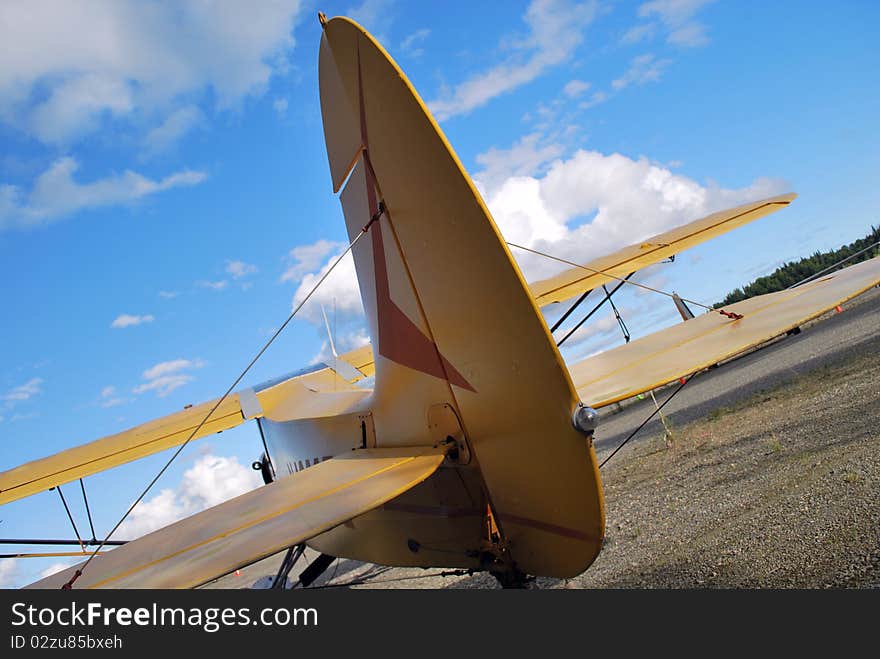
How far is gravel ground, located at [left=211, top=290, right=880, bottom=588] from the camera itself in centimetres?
447

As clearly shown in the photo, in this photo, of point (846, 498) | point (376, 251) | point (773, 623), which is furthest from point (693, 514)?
point (376, 251)

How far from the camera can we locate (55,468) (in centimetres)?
779

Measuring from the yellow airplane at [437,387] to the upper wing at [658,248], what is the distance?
3141 mm

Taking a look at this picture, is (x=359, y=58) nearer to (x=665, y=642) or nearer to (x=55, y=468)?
(x=665, y=642)

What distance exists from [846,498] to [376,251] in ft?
15.6

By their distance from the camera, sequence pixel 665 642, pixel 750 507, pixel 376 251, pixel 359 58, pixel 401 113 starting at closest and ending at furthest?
pixel 665 642 → pixel 401 113 → pixel 359 58 → pixel 376 251 → pixel 750 507

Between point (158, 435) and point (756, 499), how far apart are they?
7.90 metres

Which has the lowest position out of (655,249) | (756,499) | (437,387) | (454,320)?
(756,499)

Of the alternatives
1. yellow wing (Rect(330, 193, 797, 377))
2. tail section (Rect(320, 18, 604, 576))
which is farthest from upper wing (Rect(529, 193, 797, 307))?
tail section (Rect(320, 18, 604, 576))

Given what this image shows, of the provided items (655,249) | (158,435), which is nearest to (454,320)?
(655,249)

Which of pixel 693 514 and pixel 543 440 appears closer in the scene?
pixel 543 440

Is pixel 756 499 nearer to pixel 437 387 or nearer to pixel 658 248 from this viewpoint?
pixel 658 248

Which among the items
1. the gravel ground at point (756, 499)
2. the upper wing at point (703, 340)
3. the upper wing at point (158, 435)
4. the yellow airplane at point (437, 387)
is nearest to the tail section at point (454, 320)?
the yellow airplane at point (437, 387)

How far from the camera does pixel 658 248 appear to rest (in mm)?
7414
